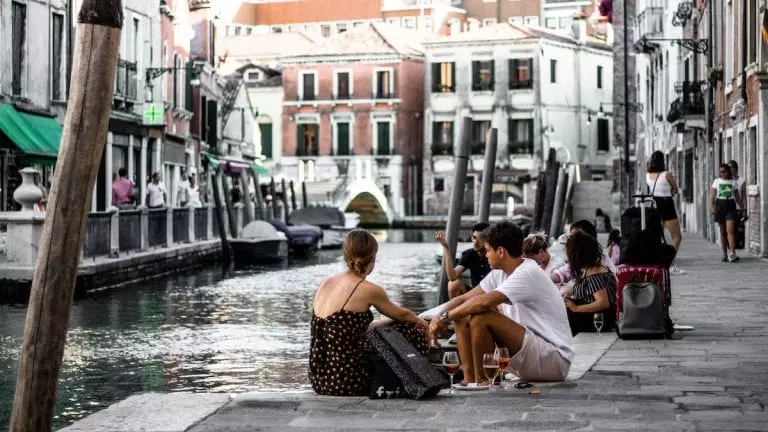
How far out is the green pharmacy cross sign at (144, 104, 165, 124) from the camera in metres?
39.3

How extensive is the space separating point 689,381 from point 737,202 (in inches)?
530

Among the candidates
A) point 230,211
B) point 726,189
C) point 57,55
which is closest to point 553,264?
point 726,189

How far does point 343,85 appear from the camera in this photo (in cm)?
7288

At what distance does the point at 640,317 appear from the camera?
37.3 feet

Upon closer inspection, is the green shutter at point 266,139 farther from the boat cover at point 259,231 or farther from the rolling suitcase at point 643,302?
the rolling suitcase at point 643,302

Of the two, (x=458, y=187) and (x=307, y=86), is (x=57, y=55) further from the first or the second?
(x=307, y=86)

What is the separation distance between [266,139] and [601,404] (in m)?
67.2

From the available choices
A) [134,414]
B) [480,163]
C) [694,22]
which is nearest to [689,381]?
[134,414]

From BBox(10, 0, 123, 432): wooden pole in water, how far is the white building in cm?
6082

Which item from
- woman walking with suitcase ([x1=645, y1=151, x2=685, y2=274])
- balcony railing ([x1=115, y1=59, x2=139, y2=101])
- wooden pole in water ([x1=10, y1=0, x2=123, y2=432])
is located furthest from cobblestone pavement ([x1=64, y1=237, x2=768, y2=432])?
balcony railing ([x1=115, y1=59, x2=139, y2=101])

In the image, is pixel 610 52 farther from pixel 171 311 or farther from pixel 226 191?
pixel 171 311

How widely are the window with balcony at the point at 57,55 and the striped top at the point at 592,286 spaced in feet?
71.3

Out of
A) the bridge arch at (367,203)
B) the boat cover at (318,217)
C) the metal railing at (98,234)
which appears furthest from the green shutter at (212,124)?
the metal railing at (98,234)

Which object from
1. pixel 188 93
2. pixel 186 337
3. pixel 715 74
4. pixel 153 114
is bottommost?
pixel 186 337
